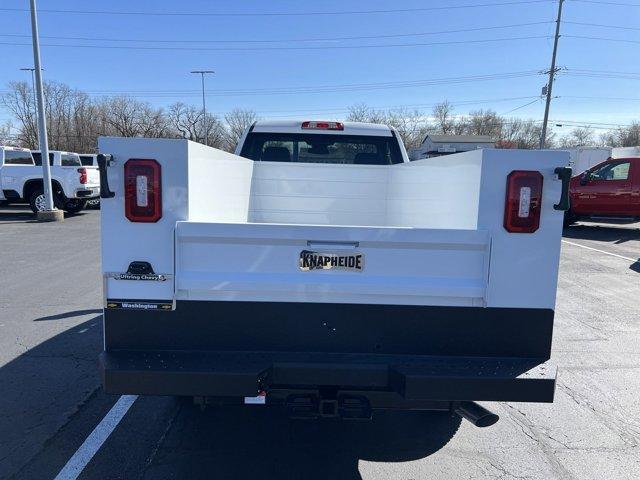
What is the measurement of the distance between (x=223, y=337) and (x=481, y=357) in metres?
1.41

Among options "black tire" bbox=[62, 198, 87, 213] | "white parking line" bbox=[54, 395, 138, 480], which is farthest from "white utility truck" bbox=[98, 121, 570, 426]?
"black tire" bbox=[62, 198, 87, 213]

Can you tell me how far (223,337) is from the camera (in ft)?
8.25

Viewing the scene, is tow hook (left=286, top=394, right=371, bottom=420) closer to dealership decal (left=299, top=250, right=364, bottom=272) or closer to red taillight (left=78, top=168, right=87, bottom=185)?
dealership decal (left=299, top=250, right=364, bottom=272)

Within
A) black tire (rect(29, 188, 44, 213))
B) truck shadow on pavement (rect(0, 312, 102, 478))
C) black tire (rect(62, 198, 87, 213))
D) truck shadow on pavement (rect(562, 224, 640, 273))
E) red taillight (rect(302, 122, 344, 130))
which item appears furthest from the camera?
black tire (rect(62, 198, 87, 213))

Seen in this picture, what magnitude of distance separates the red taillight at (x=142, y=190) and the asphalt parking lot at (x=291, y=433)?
1.62 m

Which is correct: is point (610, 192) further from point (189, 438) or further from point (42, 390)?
point (42, 390)

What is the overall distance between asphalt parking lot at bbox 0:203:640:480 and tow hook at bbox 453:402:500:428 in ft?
1.63

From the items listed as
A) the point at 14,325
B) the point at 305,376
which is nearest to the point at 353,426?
the point at 305,376

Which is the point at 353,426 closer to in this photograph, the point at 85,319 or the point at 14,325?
the point at 85,319

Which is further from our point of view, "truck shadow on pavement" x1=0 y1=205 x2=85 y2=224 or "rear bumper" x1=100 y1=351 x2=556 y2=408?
"truck shadow on pavement" x1=0 y1=205 x2=85 y2=224

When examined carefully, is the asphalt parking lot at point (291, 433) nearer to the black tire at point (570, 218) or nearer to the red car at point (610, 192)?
the red car at point (610, 192)

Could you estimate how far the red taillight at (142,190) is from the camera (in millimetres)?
2389

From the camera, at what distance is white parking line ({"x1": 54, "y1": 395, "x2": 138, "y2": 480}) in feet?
9.40

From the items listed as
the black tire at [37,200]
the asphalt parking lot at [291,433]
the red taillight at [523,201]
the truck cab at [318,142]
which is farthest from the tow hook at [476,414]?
the black tire at [37,200]
